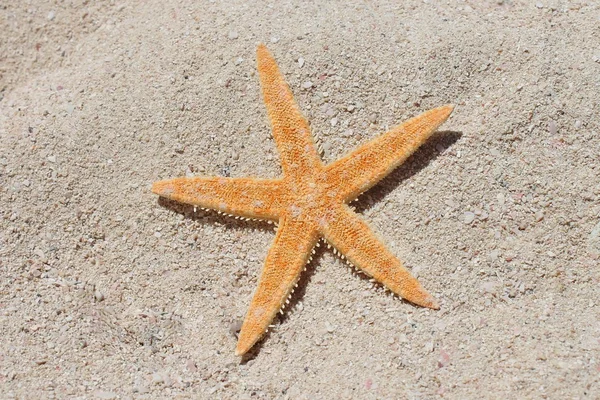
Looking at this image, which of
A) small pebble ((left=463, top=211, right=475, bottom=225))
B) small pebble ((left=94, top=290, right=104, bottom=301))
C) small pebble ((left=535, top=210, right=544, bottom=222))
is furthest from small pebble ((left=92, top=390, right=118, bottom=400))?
small pebble ((left=535, top=210, right=544, bottom=222))

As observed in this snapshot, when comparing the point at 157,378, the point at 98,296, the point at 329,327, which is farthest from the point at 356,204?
the point at 98,296

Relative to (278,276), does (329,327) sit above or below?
below

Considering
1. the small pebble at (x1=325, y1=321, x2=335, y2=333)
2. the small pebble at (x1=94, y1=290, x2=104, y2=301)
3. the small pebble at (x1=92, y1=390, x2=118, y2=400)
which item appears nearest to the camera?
the small pebble at (x1=92, y1=390, x2=118, y2=400)

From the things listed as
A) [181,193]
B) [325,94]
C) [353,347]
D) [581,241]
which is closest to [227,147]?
[181,193]

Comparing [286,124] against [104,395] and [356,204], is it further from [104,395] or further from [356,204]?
[104,395]

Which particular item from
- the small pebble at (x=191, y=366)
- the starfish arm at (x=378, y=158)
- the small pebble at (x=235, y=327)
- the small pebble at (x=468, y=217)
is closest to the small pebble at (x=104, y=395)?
the small pebble at (x=191, y=366)

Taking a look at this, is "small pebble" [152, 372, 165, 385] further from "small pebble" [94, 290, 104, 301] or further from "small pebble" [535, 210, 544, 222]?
"small pebble" [535, 210, 544, 222]

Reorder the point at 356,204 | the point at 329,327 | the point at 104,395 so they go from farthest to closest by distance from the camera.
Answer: the point at 356,204, the point at 329,327, the point at 104,395
